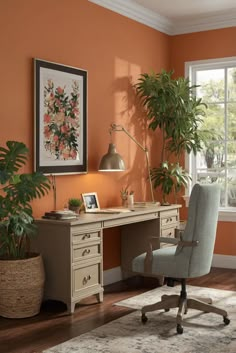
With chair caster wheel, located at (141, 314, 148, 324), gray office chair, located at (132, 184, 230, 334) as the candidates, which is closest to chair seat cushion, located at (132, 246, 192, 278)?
gray office chair, located at (132, 184, 230, 334)

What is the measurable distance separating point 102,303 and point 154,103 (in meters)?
A: 2.34

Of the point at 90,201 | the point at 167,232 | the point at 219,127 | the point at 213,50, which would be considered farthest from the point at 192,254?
the point at 213,50

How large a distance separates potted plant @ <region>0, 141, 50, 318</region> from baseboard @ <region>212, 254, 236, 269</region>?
2.75m

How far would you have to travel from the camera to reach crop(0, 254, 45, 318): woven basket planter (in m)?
4.15

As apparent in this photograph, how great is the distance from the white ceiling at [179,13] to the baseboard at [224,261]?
8.81 ft

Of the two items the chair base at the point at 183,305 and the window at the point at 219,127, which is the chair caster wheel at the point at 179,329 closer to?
the chair base at the point at 183,305

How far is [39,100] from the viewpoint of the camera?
4.72 m

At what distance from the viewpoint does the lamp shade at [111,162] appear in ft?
17.2

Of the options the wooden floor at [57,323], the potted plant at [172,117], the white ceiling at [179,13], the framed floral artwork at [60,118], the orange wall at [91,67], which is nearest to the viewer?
the wooden floor at [57,323]

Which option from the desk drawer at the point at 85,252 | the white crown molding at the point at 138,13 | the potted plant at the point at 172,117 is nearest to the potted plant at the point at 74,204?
the desk drawer at the point at 85,252


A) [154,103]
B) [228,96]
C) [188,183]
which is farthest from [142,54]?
[188,183]

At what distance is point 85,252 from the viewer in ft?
14.9

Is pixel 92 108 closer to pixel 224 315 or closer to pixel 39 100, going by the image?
pixel 39 100

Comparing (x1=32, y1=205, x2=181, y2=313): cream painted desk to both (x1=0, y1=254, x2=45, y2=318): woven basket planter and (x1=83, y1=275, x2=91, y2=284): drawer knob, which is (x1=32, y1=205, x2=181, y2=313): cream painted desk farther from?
(x1=0, y1=254, x2=45, y2=318): woven basket planter
